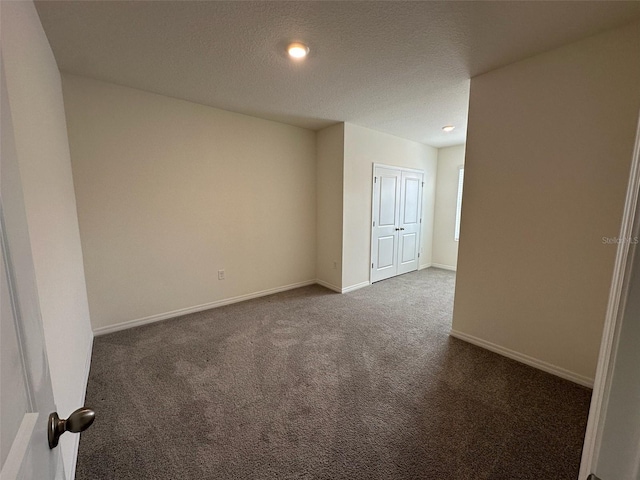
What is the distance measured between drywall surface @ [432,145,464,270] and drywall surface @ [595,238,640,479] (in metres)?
5.15

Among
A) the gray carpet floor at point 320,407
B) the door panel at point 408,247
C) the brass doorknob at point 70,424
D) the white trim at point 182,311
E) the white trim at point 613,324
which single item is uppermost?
the white trim at point 613,324

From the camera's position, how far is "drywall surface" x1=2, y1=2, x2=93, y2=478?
1229mm

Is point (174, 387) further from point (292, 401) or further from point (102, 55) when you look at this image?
point (102, 55)

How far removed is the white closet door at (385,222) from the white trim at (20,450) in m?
4.13

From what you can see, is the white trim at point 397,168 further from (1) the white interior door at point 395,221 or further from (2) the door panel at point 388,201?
(2) the door panel at point 388,201

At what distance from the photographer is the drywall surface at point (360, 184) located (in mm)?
3920

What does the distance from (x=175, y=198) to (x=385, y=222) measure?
10.1 feet

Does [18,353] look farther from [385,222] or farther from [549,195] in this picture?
[385,222]

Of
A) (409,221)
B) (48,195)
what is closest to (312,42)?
(48,195)

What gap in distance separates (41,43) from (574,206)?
147 inches

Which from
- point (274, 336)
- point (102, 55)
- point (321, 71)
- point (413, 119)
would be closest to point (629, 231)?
point (321, 71)

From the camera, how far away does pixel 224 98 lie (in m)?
2.96

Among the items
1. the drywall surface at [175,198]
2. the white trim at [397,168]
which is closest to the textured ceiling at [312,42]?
the drywall surface at [175,198]

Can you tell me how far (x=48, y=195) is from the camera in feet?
5.17
